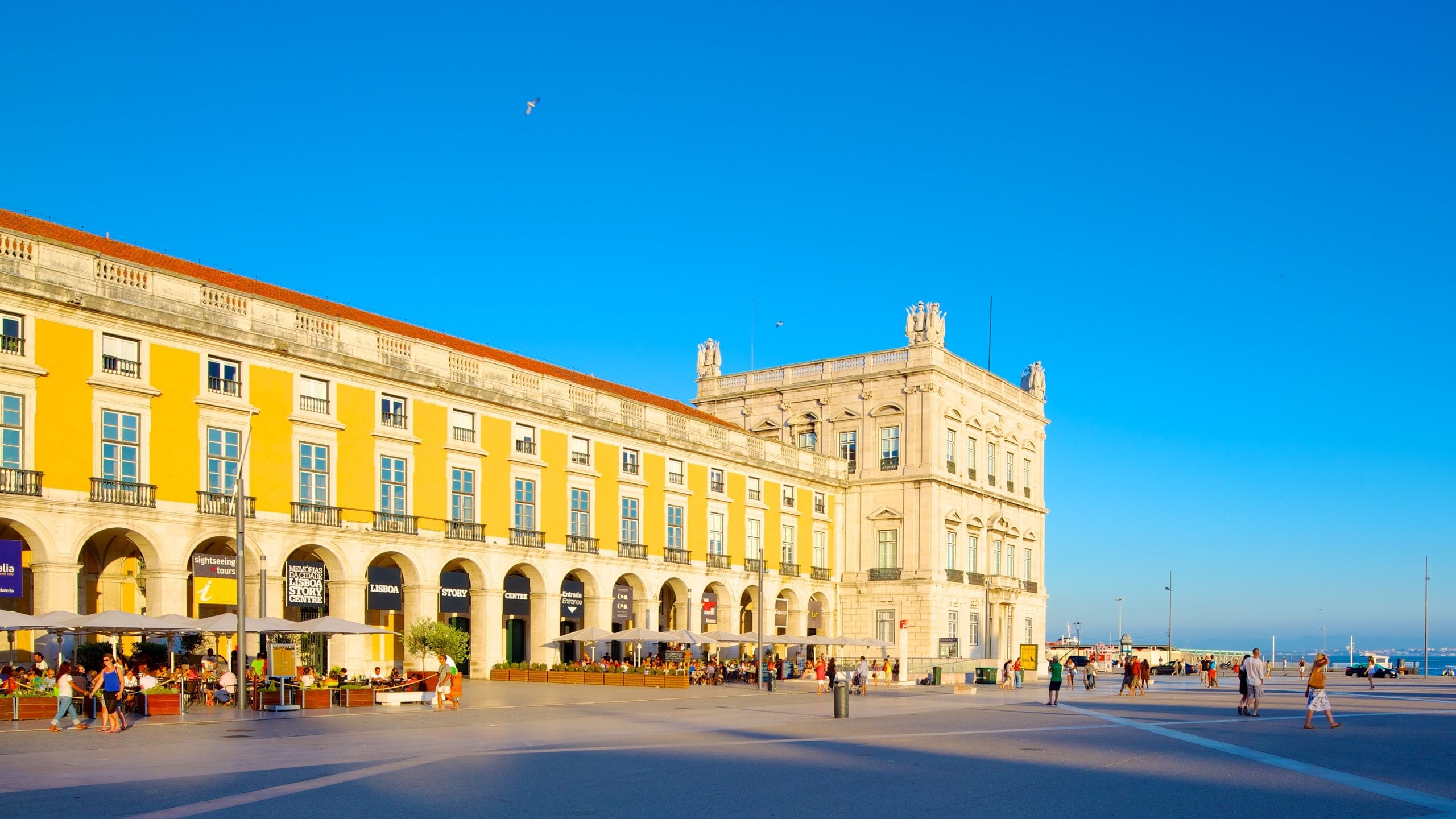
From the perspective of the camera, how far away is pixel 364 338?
42281 mm

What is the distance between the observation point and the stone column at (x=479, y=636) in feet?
152

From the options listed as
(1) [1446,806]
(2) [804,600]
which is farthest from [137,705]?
(2) [804,600]

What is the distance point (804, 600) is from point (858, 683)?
20.3 meters

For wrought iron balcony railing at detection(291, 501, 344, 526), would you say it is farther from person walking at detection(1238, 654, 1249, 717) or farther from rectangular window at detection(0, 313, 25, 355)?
person walking at detection(1238, 654, 1249, 717)

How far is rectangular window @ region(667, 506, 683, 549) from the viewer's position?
55.5 meters

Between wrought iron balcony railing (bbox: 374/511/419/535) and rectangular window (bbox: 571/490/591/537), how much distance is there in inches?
318

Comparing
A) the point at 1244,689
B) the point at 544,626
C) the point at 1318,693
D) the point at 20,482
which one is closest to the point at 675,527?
the point at 544,626

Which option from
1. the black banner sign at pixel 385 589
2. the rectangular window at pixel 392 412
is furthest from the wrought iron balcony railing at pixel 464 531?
the rectangular window at pixel 392 412

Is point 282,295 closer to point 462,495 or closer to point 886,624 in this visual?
point 462,495

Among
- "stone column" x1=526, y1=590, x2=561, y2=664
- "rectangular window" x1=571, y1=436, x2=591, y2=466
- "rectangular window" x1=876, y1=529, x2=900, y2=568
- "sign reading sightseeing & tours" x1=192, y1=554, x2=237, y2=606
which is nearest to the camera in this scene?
"sign reading sightseeing & tours" x1=192, y1=554, x2=237, y2=606

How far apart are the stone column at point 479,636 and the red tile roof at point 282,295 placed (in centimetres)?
884

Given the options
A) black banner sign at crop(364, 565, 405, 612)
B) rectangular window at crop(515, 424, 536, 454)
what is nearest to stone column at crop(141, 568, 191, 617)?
black banner sign at crop(364, 565, 405, 612)

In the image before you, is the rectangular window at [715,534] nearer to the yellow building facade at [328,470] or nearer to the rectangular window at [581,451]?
the yellow building facade at [328,470]

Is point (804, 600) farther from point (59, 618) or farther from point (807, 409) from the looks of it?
point (59, 618)
